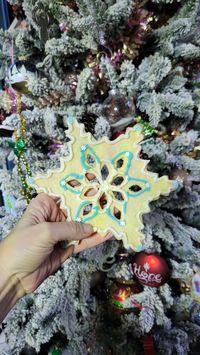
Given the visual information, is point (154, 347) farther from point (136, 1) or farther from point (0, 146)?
point (136, 1)

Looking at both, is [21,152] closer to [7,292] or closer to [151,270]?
[7,292]

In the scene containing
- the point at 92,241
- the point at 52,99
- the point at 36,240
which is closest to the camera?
the point at 36,240

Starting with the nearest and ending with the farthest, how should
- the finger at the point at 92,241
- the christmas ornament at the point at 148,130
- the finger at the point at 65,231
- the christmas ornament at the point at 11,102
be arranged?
1. the finger at the point at 65,231
2. the finger at the point at 92,241
3. the christmas ornament at the point at 148,130
4. the christmas ornament at the point at 11,102

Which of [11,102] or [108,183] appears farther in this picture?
[11,102]

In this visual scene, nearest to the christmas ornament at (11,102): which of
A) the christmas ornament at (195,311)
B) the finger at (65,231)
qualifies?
the finger at (65,231)

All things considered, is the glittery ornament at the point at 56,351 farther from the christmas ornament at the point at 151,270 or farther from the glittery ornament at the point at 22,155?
the glittery ornament at the point at 22,155

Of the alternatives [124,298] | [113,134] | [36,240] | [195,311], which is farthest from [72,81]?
[195,311]
